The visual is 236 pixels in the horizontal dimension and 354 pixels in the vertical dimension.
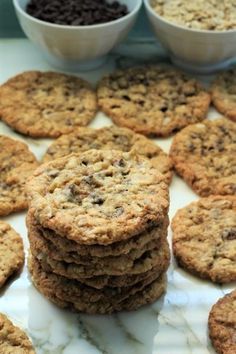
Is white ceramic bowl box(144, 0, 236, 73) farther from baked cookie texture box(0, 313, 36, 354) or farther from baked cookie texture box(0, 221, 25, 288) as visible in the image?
baked cookie texture box(0, 313, 36, 354)

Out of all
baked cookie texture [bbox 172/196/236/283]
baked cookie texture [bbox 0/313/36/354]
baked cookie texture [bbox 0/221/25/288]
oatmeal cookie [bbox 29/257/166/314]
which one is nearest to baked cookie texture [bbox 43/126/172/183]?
baked cookie texture [bbox 172/196/236/283]

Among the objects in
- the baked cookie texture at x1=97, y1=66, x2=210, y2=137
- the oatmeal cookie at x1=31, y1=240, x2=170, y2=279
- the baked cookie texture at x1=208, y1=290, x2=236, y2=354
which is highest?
→ the oatmeal cookie at x1=31, y1=240, x2=170, y2=279

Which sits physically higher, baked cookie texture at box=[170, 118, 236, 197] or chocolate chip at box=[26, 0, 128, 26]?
chocolate chip at box=[26, 0, 128, 26]

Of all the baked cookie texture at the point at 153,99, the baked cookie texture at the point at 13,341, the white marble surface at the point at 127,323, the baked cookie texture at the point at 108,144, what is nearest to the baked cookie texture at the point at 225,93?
the baked cookie texture at the point at 153,99

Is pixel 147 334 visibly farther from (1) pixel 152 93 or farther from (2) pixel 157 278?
(1) pixel 152 93

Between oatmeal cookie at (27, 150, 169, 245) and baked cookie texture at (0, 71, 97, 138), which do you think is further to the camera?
baked cookie texture at (0, 71, 97, 138)

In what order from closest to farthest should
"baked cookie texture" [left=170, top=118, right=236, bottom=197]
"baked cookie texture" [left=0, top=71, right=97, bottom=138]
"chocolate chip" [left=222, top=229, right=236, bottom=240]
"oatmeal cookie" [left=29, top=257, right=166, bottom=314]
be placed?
"oatmeal cookie" [left=29, top=257, right=166, bottom=314], "chocolate chip" [left=222, top=229, right=236, bottom=240], "baked cookie texture" [left=170, top=118, right=236, bottom=197], "baked cookie texture" [left=0, top=71, right=97, bottom=138]

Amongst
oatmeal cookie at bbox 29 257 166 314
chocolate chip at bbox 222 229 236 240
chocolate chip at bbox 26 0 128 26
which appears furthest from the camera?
chocolate chip at bbox 26 0 128 26

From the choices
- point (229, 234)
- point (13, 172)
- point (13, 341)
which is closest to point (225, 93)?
point (229, 234)
